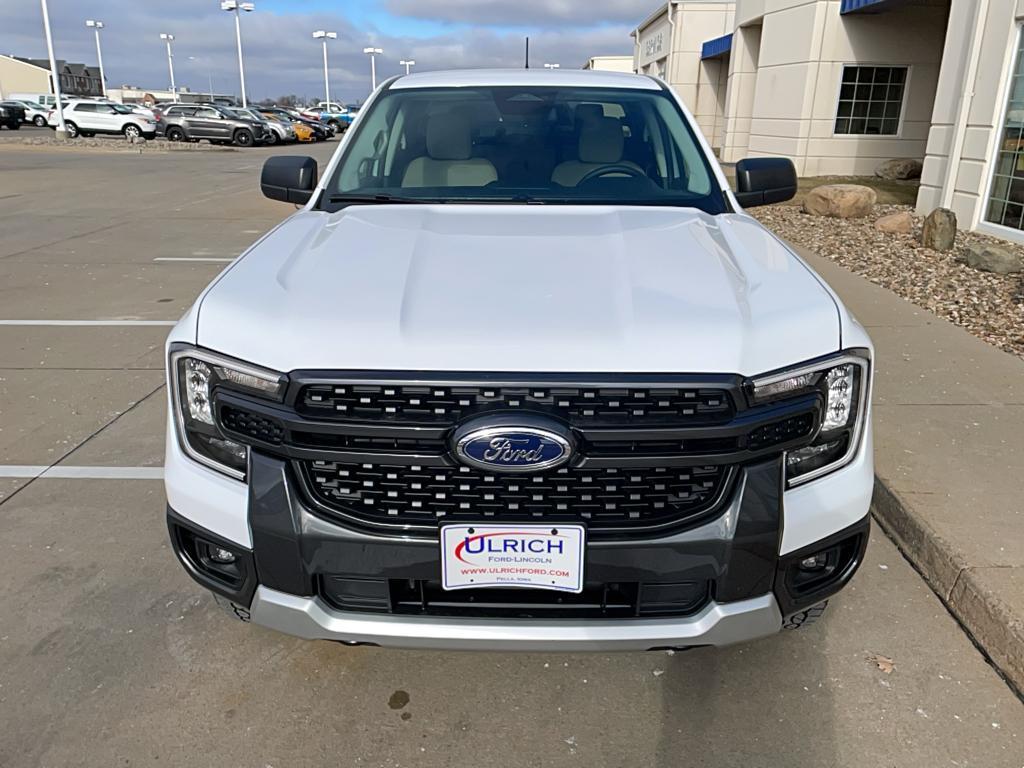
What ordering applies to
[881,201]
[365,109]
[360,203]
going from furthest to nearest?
[881,201] < [365,109] < [360,203]

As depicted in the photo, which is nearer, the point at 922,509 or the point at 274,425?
the point at 274,425

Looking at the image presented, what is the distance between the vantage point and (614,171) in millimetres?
3516

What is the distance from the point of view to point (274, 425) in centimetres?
201

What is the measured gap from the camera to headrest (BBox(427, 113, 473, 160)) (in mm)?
3629

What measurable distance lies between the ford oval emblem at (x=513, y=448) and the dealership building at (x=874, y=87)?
362 inches

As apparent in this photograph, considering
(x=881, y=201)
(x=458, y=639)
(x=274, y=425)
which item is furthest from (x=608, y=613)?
(x=881, y=201)

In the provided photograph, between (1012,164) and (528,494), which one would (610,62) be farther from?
(528,494)

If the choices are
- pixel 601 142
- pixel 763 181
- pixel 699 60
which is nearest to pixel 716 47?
pixel 699 60

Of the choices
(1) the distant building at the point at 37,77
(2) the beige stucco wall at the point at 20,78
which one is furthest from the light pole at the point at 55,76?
(2) the beige stucco wall at the point at 20,78

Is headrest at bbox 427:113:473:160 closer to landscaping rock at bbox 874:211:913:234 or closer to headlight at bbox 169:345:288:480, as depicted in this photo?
headlight at bbox 169:345:288:480

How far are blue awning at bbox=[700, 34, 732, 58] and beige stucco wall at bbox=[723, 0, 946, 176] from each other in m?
5.97

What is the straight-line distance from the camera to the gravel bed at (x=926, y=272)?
653 centimetres

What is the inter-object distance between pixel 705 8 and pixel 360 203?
30.6m

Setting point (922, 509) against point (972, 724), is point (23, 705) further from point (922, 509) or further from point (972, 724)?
point (922, 509)
